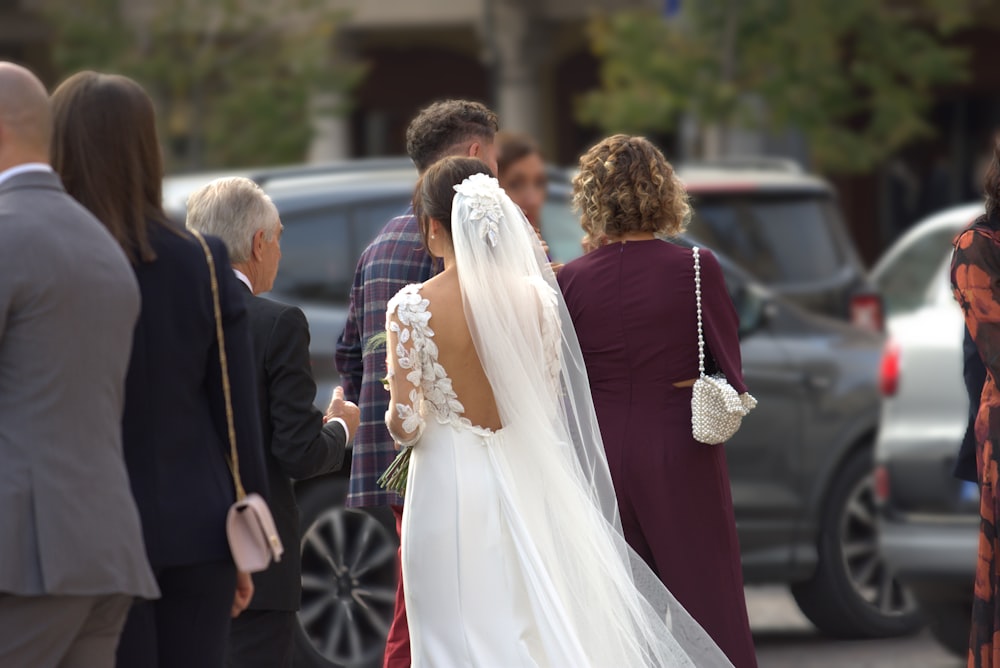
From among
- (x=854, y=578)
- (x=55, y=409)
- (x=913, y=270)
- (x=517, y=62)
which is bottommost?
(x=854, y=578)

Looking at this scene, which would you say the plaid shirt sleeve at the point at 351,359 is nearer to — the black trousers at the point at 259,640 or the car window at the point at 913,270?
the black trousers at the point at 259,640

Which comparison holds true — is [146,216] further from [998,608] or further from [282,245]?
[282,245]

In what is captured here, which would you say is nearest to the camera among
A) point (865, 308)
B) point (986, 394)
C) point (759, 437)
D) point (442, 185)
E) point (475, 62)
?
point (442, 185)

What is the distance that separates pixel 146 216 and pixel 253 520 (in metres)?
0.69

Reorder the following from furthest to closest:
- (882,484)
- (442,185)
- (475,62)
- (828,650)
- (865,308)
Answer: (475,62) < (865,308) < (828,650) < (882,484) < (442,185)

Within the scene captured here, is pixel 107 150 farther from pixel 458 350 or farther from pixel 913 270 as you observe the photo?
pixel 913 270

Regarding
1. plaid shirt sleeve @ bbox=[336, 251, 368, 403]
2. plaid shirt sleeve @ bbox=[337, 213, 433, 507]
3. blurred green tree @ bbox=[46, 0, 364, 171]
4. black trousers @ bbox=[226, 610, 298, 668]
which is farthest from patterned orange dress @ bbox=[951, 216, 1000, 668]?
blurred green tree @ bbox=[46, 0, 364, 171]

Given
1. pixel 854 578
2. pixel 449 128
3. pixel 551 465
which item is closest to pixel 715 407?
pixel 551 465

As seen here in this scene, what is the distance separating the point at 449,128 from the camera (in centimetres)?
540

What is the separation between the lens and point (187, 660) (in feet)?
12.4

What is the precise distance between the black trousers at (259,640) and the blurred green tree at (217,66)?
13920 millimetres

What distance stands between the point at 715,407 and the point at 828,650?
3.30 metres

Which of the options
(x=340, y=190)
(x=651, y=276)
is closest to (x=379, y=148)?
(x=340, y=190)

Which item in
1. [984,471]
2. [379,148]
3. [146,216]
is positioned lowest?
[379,148]
